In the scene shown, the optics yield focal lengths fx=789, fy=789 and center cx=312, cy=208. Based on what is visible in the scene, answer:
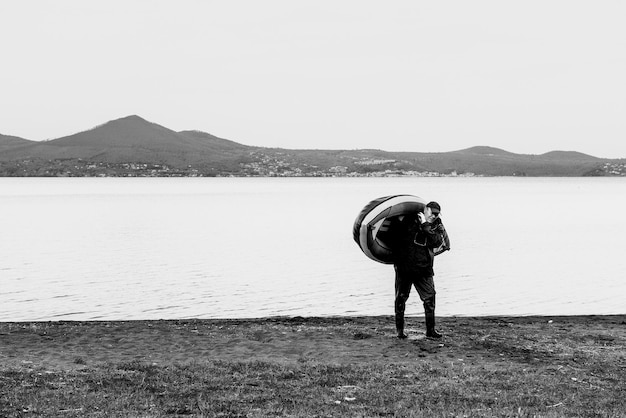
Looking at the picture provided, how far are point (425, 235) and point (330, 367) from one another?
9.83 ft

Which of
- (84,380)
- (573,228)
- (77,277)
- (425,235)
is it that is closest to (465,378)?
(425,235)

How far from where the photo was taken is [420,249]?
41.7 ft

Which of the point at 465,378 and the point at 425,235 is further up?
the point at 425,235

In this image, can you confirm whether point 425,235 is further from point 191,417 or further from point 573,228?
point 573,228

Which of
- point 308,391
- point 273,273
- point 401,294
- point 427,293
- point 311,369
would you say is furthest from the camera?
point 273,273

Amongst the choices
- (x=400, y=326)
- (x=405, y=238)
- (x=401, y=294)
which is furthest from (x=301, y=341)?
(x=405, y=238)

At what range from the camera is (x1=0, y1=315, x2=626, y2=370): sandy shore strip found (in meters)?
11.7

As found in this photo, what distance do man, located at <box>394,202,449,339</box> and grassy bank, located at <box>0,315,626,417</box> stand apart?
922mm

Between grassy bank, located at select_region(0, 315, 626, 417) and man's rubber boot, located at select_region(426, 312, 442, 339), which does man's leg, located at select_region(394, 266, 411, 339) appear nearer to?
grassy bank, located at select_region(0, 315, 626, 417)

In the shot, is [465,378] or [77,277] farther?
[77,277]

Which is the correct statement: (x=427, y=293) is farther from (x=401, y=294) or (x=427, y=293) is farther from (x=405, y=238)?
(x=405, y=238)

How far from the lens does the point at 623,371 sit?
10.8 metres

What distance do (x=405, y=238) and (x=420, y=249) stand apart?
300 millimetres

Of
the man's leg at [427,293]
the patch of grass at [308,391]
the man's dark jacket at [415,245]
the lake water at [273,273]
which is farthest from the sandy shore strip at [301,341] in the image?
the lake water at [273,273]
